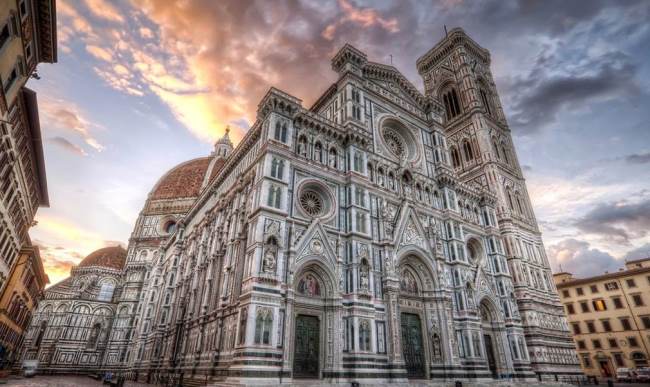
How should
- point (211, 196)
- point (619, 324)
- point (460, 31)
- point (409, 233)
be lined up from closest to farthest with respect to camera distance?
point (409, 233)
point (211, 196)
point (619, 324)
point (460, 31)

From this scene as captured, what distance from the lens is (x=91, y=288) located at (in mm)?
53969

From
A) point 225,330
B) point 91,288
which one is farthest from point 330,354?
point 91,288

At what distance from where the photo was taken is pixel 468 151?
45.5 m

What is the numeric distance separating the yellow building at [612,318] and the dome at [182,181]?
209 feet

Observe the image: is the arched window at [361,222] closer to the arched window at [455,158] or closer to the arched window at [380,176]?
the arched window at [380,176]

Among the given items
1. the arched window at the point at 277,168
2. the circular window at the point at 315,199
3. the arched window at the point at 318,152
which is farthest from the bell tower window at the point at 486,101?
the arched window at the point at 277,168

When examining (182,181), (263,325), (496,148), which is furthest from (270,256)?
(182,181)

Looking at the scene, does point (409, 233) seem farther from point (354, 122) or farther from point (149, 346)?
point (149, 346)

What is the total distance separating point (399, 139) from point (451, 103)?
75.5ft

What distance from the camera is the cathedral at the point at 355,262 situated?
62.3 feet

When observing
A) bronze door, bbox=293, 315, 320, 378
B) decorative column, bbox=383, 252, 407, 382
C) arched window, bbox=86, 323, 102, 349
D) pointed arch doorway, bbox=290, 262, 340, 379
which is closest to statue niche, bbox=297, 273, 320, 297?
pointed arch doorway, bbox=290, 262, 340, 379

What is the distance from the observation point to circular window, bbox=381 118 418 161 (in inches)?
1254

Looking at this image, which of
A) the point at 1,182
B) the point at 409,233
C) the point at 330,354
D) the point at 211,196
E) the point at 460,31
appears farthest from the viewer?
the point at 460,31

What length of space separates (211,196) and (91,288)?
35.2 m
